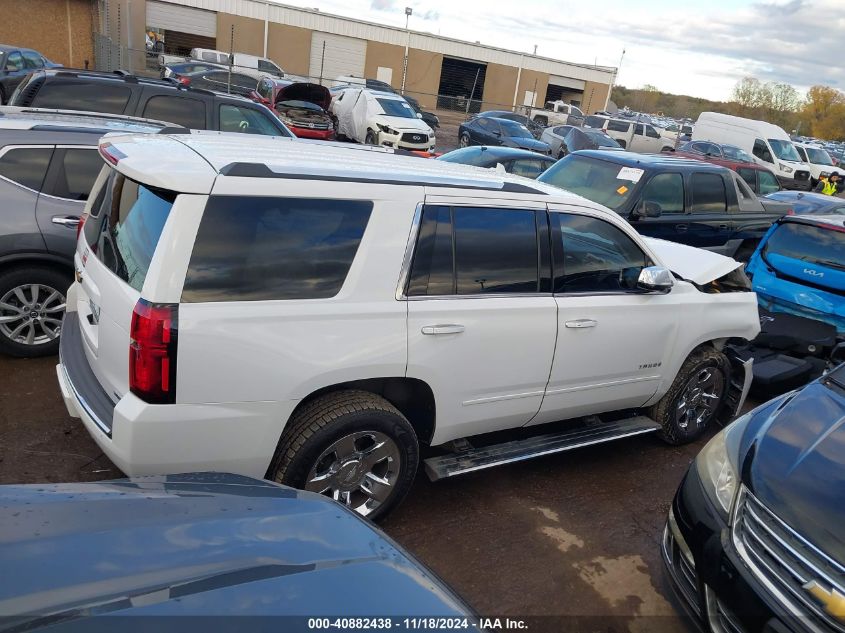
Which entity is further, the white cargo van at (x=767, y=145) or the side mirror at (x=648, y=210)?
the white cargo van at (x=767, y=145)

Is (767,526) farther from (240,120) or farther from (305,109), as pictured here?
(305,109)

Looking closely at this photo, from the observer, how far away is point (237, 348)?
2.78m

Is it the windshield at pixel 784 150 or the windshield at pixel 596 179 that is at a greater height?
the windshield at pixel 784 150

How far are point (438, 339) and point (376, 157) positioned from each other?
4.18ft

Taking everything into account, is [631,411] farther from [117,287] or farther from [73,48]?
[73,48]

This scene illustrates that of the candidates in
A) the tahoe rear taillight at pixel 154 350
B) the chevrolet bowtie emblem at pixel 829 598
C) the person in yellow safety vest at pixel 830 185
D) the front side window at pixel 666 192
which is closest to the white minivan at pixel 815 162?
the person in yellow safety vest at pixel 830 185

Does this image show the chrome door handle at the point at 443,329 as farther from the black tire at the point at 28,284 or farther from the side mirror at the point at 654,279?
the black tire at the point at 28,284

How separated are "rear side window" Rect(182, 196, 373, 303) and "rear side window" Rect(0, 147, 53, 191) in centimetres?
287

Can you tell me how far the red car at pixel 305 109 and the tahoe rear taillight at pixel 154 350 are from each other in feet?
40.9

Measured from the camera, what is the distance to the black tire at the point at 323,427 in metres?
3.06

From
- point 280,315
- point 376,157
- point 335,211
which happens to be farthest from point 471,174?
point 280,315

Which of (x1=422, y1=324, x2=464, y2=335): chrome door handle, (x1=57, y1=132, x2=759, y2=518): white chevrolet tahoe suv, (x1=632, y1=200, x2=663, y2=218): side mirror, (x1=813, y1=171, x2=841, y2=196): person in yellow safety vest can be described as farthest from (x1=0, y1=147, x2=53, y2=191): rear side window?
(x1=813, y1=171, x2=841, y2=196): person in yellow safety vest

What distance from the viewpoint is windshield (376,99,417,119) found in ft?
58.4

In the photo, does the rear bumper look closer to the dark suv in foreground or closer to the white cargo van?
the dark suv in foreground
